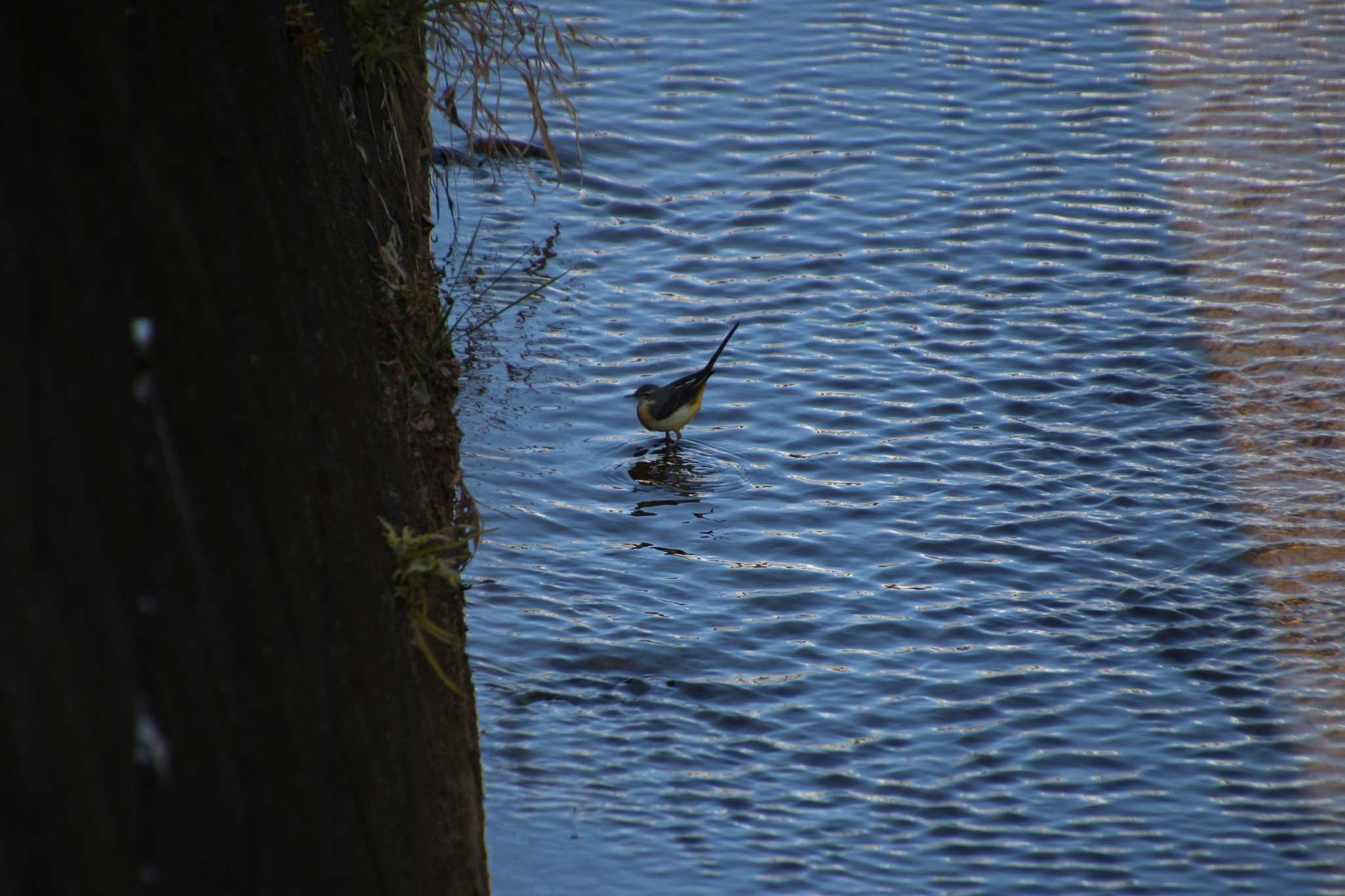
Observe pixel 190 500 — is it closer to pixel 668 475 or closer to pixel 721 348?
pixel 668 475

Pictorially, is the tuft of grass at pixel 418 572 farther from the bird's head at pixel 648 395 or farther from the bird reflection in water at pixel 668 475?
the bird's head at pixel 648 395

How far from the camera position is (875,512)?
7.31 meters

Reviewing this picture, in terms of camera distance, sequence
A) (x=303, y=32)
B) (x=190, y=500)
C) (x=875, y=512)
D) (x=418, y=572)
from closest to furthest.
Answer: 1. (x=190, y=500)
2. (x=418, y=572)
3. (x=303, y=32)
4. (x=875, y=512)

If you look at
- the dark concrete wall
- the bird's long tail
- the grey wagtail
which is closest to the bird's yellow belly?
the grey wagtail

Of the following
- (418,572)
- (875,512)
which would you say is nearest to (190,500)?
(418,572)

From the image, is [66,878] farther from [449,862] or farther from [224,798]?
[449,862]

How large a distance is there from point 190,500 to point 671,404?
611 cm

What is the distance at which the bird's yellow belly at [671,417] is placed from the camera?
8086 mm

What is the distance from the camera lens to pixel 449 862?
299 cm

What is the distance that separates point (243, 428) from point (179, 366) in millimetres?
184

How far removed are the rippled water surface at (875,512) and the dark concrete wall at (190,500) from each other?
2322 mm

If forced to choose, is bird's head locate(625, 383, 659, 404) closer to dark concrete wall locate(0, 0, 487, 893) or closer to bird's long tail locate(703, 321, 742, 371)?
bird's long tail locate(703, 321, 742, 371)

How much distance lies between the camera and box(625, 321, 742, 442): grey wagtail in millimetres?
8070

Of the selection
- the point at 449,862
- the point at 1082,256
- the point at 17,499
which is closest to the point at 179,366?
the point at 17,499
